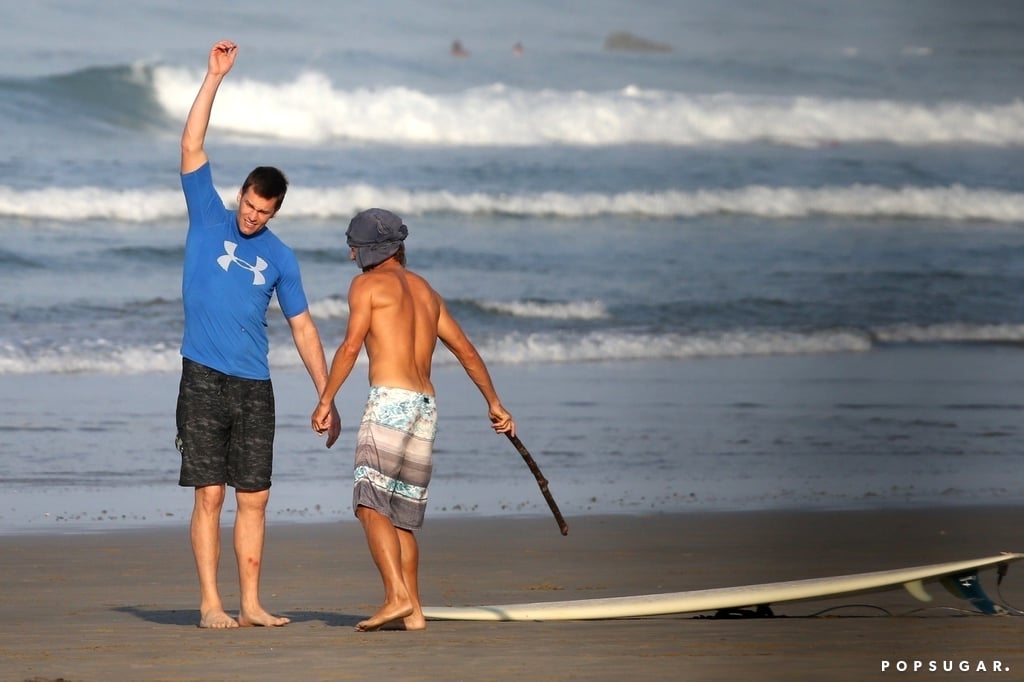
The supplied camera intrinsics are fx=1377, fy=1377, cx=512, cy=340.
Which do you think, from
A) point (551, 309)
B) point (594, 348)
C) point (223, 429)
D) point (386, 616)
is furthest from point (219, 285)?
point (551, 309)

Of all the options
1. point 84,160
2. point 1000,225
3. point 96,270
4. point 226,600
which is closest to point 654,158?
point 1000,225

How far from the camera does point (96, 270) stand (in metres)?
17.9

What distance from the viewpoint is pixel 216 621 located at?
13.9 feet

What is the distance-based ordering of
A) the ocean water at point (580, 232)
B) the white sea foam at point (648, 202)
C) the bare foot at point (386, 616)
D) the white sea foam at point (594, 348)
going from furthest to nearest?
the white sea foam at point (648, 202) → the white sea foam at point (594, 348) → the ocean water at point (580, 232) → the bare foot at point (386, 616)

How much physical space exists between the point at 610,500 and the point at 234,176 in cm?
1777

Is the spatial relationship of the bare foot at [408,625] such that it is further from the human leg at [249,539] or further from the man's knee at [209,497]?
the man's knee at [209,497]

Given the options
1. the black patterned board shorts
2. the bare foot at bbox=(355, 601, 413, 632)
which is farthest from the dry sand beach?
the black patterned board shorts

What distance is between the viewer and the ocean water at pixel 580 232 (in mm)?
8312

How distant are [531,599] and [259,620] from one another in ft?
3.82

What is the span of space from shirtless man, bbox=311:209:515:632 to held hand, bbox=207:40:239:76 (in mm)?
625

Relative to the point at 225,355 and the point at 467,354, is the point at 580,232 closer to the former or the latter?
the point at 467,354

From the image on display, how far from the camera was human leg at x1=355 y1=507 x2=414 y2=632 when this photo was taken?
4.07m

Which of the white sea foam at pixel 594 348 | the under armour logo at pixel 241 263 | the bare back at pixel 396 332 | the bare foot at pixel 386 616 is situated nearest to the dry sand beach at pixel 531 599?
the bare foot at pixel 386 616

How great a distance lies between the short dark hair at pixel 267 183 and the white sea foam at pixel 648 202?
17.8 m
